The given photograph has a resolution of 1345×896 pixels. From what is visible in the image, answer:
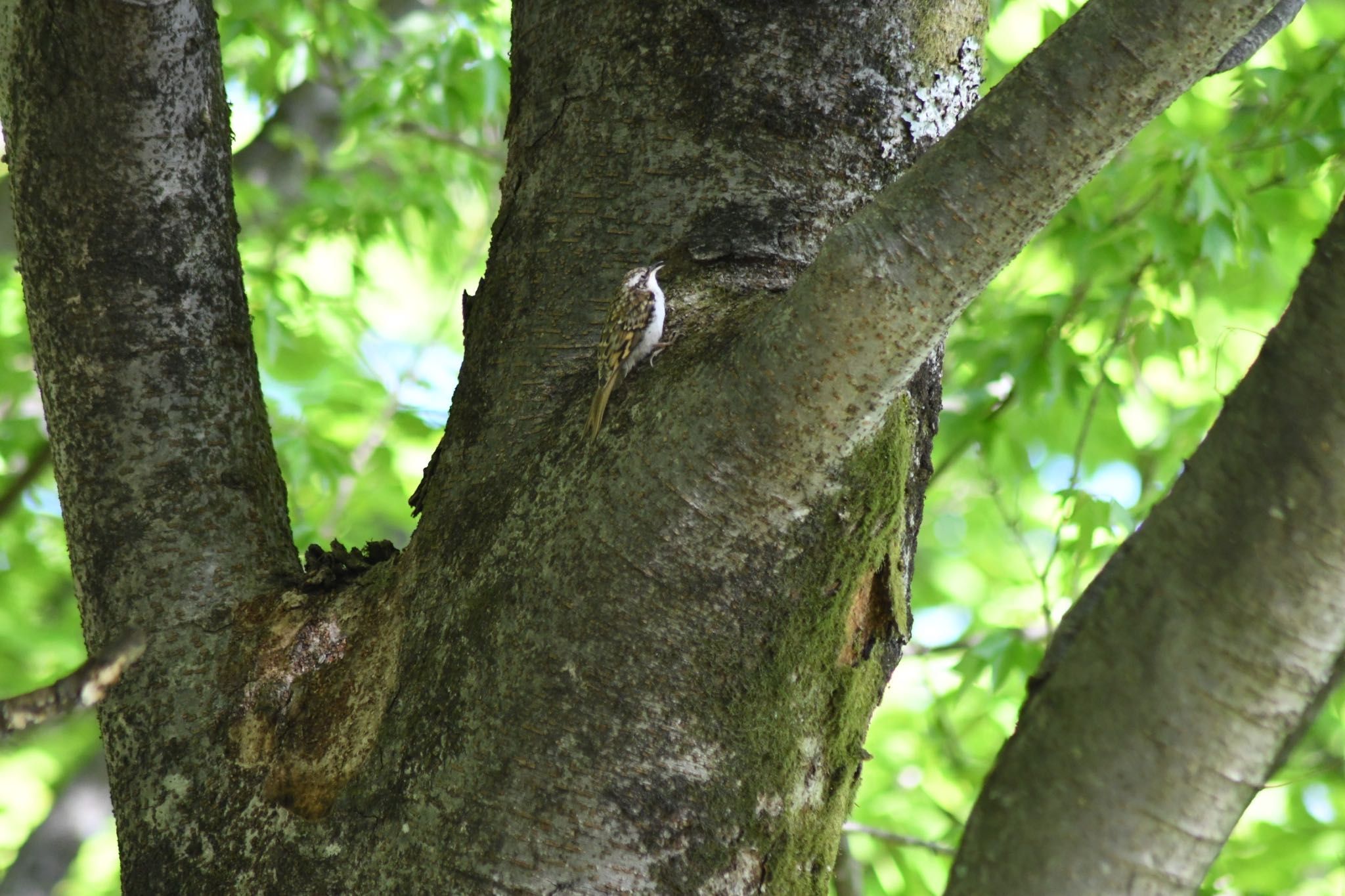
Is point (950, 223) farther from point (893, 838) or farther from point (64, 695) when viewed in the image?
point (893, 838)

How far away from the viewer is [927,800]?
433cm

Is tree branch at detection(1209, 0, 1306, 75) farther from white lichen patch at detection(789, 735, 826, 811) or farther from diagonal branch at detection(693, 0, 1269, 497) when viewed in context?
white lichen patch at detection(789, 735, 826, 811)

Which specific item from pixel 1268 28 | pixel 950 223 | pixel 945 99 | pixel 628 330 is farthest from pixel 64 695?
pixel 1268 28

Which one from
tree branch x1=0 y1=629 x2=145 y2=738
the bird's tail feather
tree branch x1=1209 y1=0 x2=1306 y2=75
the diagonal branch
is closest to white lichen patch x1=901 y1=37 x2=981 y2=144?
tree branch x1=1209 y1=0 x2=1306 y2=75

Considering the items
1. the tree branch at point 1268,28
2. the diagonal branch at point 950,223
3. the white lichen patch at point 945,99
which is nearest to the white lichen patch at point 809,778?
the diagonal branch at point 950,223

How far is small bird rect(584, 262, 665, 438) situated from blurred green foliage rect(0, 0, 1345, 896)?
134 cm

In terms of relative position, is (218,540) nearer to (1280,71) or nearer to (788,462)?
(788,462)

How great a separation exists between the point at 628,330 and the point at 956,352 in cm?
222

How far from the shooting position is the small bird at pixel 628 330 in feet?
5.77

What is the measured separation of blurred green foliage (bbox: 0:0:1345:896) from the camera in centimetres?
332

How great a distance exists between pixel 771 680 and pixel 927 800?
3.02 m

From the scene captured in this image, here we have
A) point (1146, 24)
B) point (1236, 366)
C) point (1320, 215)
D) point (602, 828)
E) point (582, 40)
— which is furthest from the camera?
point (1236, 366)

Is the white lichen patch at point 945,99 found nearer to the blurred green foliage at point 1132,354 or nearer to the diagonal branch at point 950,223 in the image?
the diagonal branch at point 950,223

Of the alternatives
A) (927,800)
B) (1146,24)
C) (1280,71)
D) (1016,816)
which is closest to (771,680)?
(1016,816)
